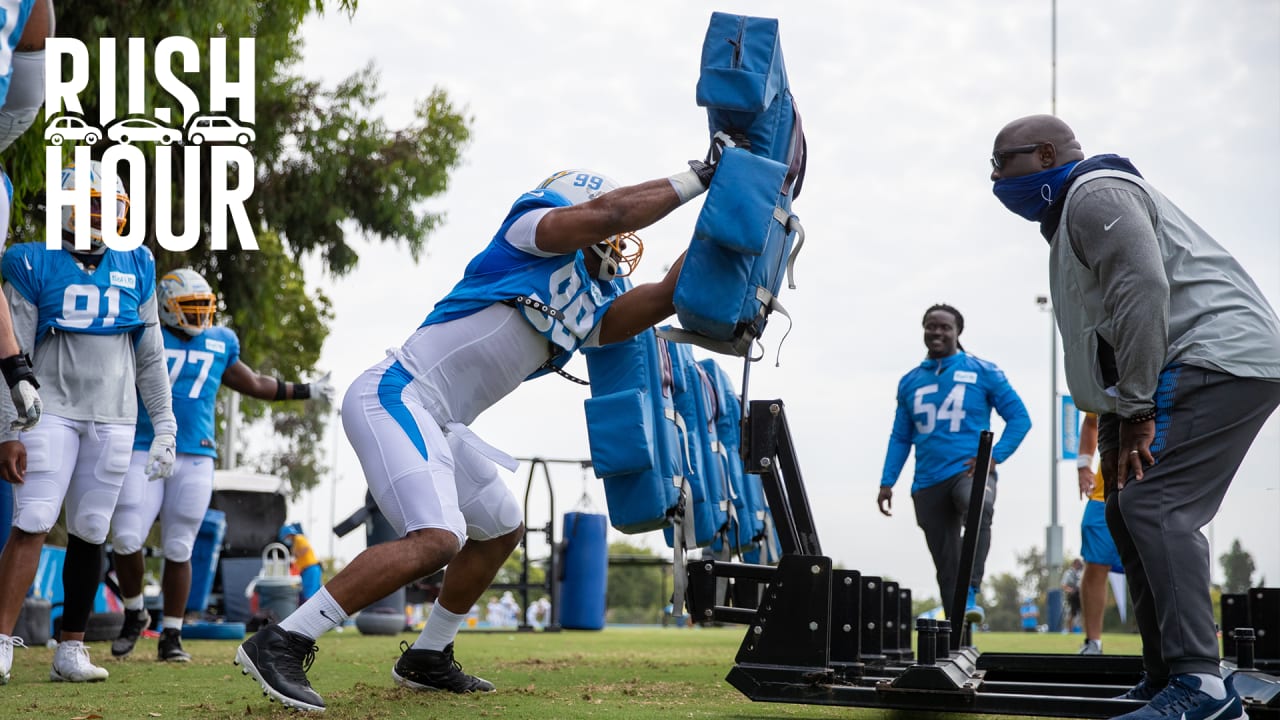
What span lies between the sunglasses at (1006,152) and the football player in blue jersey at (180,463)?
5.34 metres

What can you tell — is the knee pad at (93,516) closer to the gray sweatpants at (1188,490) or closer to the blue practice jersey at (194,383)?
the blue practice jersey at (194,383)

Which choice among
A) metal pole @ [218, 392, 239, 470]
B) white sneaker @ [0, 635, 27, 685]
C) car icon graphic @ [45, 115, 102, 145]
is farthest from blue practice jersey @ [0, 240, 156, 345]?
metal pole @ [218, 392, 239, 470]

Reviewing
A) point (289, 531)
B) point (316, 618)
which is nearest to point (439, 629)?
point (316, 618)

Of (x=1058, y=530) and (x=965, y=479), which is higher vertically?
(x=965, y=479)

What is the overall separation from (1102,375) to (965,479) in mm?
4761

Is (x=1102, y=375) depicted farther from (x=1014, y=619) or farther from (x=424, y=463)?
(x=1014, y=619)

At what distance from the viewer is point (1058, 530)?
31.8 metres

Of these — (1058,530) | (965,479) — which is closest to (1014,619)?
(1058,530)

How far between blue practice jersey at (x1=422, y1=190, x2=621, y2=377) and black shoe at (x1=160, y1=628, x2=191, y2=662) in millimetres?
3781

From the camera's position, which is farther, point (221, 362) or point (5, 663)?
point (221, 362)

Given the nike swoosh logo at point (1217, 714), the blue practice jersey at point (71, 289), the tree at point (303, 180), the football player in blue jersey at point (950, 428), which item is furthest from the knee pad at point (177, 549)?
the tree at point (303, 180)

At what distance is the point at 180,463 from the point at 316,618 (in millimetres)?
4260

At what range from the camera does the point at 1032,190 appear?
4020mm

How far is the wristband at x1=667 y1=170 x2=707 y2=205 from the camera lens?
4113 millimetres
